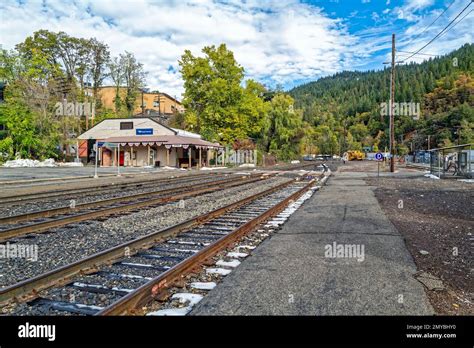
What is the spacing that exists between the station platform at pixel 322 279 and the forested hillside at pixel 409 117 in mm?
67459

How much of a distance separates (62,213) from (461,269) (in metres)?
9.33

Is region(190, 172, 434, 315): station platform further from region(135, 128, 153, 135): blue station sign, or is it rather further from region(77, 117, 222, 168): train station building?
region(135, 128, 153, 135): blue station sign

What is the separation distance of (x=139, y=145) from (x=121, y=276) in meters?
42.8

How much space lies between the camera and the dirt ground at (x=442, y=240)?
172 inches

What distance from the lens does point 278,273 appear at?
5129mm

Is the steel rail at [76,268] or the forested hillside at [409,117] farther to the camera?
the forested hillside at [409,117]

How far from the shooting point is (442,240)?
24.4 ft

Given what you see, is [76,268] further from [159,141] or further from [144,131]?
[144,131]

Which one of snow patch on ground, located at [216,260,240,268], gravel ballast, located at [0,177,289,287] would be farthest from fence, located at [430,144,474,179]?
snow patch on ground, located at [216,260,240,268]

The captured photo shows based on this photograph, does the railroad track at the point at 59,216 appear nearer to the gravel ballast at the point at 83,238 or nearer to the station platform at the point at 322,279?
the gravel ballast at the point at 83,238

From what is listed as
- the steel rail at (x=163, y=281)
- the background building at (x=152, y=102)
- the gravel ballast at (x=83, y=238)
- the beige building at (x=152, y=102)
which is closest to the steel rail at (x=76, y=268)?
the gravel ballast at (x=83, y=238)

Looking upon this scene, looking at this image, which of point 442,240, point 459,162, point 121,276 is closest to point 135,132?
point 459,162
